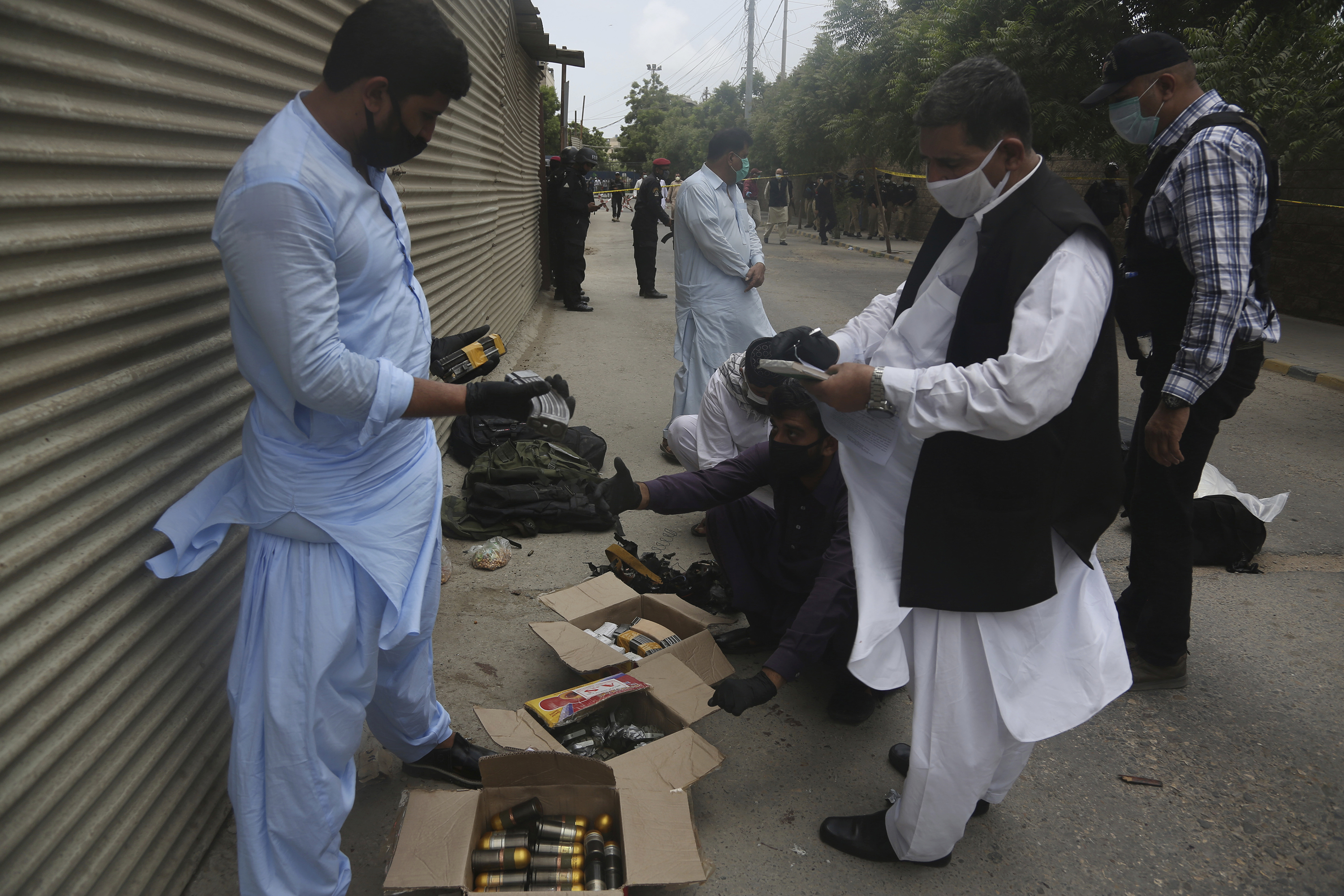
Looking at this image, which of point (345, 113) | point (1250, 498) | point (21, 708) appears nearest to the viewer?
point (21, 708)

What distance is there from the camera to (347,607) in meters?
1.85

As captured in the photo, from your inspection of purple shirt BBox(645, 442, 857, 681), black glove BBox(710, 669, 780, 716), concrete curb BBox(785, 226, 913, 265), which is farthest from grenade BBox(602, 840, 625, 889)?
concrete curb BBox(785, 226, 913, 265)

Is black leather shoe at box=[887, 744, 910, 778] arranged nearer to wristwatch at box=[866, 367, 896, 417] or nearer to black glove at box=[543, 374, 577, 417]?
wristwatch at box=[866, 367, 896, 417]

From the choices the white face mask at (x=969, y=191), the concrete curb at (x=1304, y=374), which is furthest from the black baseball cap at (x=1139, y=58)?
the concrete curb at (x=1304, y=374)

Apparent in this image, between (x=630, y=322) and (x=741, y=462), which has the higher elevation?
(x=741, y=462)

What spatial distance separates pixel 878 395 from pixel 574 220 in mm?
10537

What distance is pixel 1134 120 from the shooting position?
319 cm

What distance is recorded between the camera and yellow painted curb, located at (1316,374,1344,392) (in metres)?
8.03

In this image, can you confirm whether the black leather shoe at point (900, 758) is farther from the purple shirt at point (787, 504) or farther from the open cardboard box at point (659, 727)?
the open cardboard box at point (659, 727)

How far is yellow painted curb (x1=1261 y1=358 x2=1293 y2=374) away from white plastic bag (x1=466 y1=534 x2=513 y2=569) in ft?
26.8

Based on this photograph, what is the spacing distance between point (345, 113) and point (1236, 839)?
297cm

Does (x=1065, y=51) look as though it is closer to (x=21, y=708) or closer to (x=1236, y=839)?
(x=1236, y=839)

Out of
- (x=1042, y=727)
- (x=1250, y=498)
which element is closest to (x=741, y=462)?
(x=1042, y=727)

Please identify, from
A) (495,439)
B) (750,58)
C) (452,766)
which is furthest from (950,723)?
(750,58)
